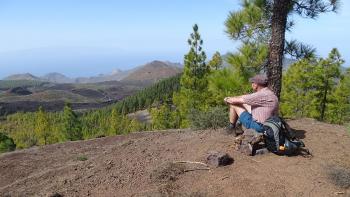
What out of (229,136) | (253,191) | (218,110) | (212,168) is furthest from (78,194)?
(218,110)

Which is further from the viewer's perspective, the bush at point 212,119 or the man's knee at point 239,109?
the bush at point 212,119

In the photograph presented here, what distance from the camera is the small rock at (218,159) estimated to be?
8.99 metres

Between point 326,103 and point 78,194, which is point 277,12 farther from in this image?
point 326,103

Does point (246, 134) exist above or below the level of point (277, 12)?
below

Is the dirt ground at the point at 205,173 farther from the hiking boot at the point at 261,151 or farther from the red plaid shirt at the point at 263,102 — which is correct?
the red plaid shirt at the point at 263,102

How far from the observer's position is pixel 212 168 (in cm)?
900

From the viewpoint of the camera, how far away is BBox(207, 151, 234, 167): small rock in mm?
8992

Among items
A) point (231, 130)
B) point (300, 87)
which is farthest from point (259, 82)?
point (300, 87)

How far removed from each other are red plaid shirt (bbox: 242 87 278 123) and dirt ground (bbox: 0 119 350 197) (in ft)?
3.30

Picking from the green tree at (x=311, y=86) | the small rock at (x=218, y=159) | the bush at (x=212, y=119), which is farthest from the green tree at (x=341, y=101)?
the small rock at (x=218, y=159)

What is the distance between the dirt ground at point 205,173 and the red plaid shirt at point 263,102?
1007 millimetres

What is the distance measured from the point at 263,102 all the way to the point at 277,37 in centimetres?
267

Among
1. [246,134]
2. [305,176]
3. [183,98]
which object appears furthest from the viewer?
[183,98]

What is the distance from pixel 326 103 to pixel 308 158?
26.9 metres
